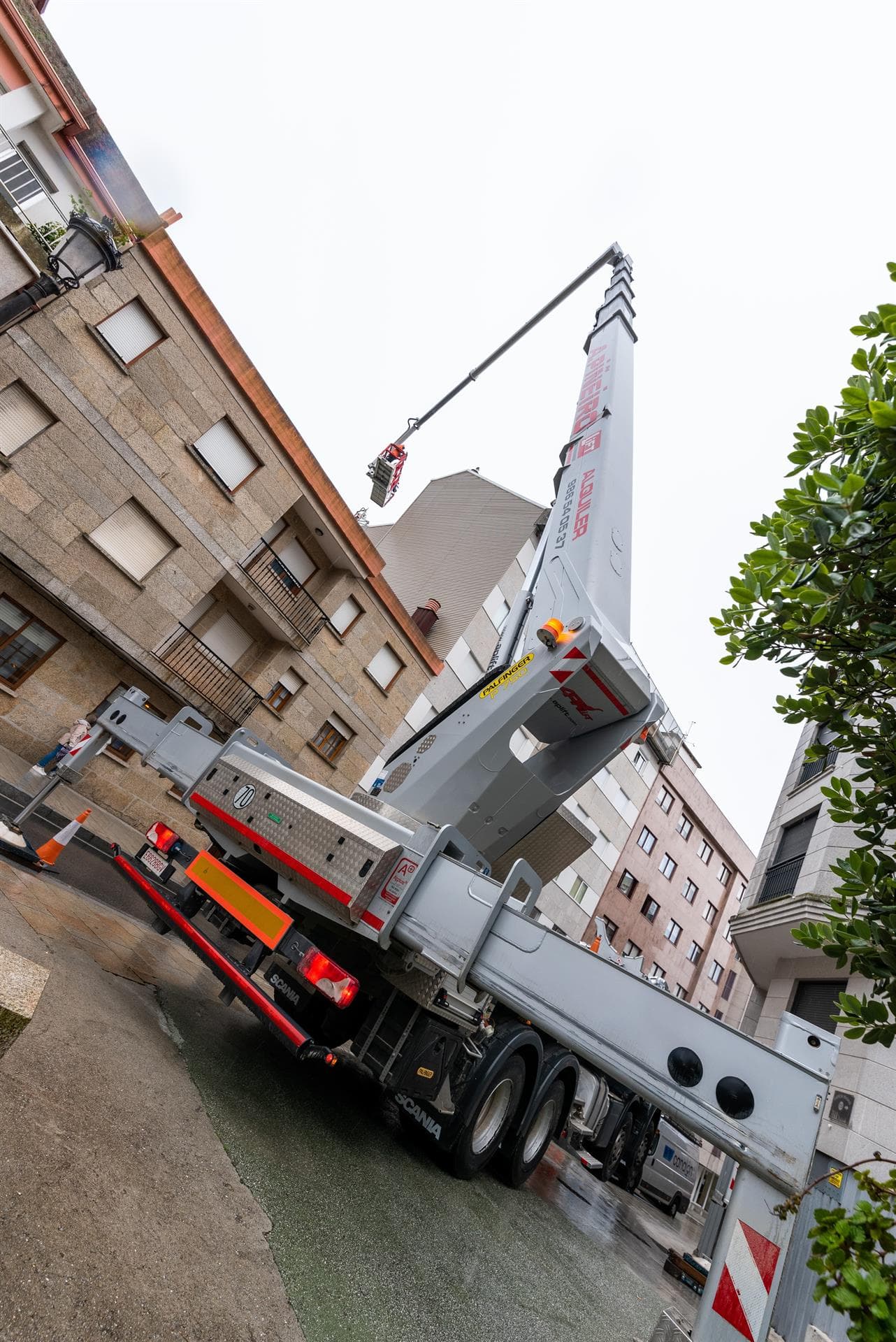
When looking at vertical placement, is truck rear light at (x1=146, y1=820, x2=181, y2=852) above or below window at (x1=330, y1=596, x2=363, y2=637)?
below

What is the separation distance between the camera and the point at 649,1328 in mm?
4707

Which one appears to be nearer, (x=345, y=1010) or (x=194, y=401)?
(x=345, y=1010)

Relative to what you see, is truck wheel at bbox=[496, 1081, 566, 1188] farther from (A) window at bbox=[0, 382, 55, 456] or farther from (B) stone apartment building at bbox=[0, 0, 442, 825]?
(A) window at bbox=[0, 382, 55, 456]

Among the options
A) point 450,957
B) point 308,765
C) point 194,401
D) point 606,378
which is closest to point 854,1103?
point 450,957

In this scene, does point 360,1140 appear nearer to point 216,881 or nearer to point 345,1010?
point 345,1010

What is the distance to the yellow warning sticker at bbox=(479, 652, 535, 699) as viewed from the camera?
5.11 m

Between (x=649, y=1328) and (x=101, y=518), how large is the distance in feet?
43.7

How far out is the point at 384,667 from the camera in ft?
57.3

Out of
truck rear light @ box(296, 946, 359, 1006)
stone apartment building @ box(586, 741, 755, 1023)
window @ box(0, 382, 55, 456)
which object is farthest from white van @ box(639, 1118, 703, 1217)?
window @ box(0, 382, 55, 456)

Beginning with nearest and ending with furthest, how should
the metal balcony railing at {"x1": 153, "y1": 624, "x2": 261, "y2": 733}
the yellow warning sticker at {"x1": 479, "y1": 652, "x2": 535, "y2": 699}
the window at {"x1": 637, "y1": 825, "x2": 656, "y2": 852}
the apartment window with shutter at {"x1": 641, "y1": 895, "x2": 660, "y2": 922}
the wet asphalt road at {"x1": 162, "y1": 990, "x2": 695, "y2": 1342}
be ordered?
the wet asphalt road at {"x1": 162, "y1": 990, "x2": 695, "y2": 1342} → the yellow warning sticker at {"x1": 479, "y1": 652, "x2": 535, "y2": 699} → the metal balcony railing at {"x1": 153, "y1": 624, "x2": 261, "y2": 733} → the apartment window with shutter at {"x1": 641, "y1": 895, "x2": 660, "y2": 922} → the window at {"x1": 637, "y1": 825, "x2": 656, "y2": 852}

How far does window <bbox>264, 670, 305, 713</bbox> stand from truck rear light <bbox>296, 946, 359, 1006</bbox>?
11.8 meters

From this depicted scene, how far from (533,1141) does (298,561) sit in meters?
12.9

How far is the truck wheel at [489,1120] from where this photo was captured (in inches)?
202

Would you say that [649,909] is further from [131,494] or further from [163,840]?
[163,840]
